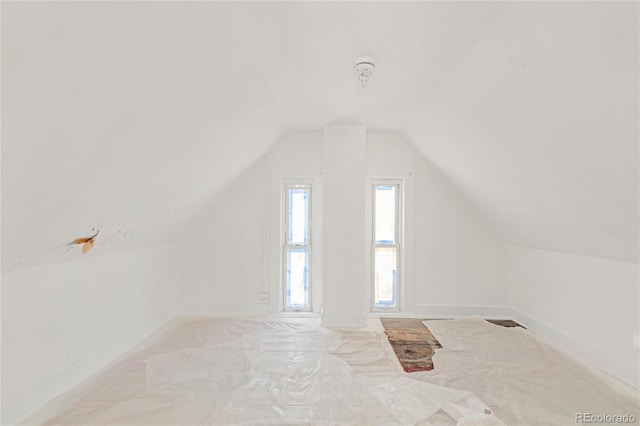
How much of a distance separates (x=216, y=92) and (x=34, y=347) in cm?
196

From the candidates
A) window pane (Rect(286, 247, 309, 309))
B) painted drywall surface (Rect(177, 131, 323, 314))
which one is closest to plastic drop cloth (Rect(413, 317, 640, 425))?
window pane (Rect(286, 247, 309, 309))

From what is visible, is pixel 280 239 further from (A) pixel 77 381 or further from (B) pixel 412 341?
(A) pixel 77 381

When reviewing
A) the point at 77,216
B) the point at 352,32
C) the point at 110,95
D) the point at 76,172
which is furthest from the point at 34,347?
the point at 352,32

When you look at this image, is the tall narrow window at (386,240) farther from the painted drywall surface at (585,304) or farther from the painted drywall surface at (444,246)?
the painted drywall surface at (585,304)

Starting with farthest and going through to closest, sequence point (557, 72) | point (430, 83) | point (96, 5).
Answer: point (430, 83) → point (557, 72) → point (96, 5)

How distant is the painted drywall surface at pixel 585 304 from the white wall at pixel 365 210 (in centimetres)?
47

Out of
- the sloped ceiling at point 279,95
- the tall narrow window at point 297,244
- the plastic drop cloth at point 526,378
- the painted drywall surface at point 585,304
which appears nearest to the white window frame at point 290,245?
the tall narrow window at point 297,244

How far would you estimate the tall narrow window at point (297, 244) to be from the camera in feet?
13.9

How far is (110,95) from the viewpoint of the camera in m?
1.46

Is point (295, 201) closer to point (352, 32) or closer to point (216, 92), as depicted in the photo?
point (216, 92)

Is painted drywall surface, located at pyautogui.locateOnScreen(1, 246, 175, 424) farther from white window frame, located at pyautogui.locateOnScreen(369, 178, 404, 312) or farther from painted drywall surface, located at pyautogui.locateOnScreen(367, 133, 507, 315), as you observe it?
painted drywall surface, located at pyautogui.locateOnScreen(367, 133, 507, 315)

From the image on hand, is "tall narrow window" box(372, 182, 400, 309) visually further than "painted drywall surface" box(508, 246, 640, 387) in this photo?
Yes

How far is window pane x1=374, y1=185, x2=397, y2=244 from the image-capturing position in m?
4.26

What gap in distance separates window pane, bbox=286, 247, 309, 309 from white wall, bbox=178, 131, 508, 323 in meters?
0.21
